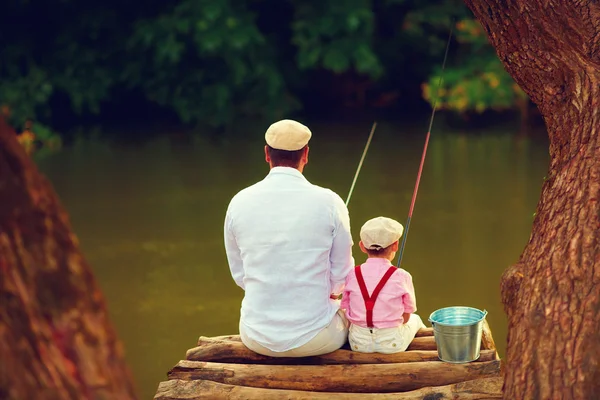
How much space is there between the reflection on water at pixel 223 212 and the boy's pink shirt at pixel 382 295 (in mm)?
2322

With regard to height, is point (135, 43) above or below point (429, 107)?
above

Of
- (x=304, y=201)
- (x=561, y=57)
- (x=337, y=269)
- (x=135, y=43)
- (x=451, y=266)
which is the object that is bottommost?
(x=451, y=266)

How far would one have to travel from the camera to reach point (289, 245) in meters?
3.99

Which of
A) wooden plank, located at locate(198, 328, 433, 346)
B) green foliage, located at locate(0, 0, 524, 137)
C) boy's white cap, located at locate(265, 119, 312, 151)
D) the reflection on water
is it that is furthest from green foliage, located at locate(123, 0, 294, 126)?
boy's white cap, located at locate(265, 119, 312, 151)

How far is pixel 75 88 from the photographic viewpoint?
17.3 metres

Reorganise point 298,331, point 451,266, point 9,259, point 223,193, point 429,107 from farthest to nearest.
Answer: point 429,107
point 223,193
point 451,266
point 298,331
point 9,259

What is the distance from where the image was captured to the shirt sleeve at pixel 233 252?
13.6 feet

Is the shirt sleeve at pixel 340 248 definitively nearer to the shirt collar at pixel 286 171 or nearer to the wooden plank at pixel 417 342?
the shirt collar at pixel 286 171

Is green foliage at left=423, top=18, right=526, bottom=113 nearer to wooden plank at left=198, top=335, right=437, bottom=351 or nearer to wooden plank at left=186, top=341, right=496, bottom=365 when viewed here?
wooden plank at left=198, top=335, right=437, bottom=351

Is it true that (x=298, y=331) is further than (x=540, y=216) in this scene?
Yes

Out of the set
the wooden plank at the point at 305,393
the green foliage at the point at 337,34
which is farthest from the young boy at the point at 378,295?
the green foliage at the point at 337,34

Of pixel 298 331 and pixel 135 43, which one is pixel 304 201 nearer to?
pixel 298 331

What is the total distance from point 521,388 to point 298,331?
103cm

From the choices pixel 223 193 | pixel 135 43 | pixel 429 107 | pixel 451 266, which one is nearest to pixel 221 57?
pixel 135 43
